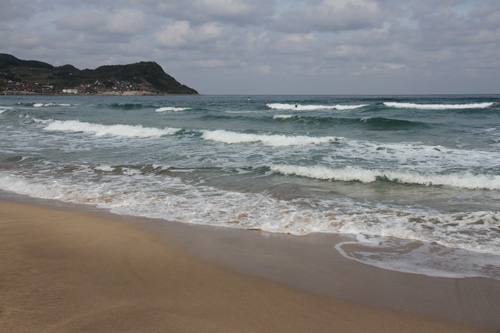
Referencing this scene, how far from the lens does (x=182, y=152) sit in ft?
42.0

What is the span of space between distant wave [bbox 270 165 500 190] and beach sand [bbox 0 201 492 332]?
479 centimetres

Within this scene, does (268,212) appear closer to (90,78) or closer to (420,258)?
(420,258)

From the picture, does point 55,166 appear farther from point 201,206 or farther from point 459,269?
point 459,269

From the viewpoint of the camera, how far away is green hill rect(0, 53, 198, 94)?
143 m

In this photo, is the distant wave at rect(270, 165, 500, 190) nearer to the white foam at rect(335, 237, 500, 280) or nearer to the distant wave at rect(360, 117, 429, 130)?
the white foam at rect(335, 237, 500, 280)

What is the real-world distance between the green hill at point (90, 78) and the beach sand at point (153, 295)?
496 ft

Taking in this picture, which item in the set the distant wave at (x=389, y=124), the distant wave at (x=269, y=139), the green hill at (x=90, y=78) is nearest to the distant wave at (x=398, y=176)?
the distant wave at (x=269, y=139)

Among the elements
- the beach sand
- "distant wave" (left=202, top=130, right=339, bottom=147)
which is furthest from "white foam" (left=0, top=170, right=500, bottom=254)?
"distant wave" (left=202, top=130, right=339, bottom=147)

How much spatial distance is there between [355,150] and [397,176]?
14.1 ft

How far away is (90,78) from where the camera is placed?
6294 inches

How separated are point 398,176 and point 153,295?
7137 millimetres

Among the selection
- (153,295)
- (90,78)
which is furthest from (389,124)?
(90,78)

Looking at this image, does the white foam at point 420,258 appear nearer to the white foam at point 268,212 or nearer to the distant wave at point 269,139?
the white foam at point 268,212

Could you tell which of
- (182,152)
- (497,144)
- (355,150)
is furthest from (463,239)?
(497,144)
